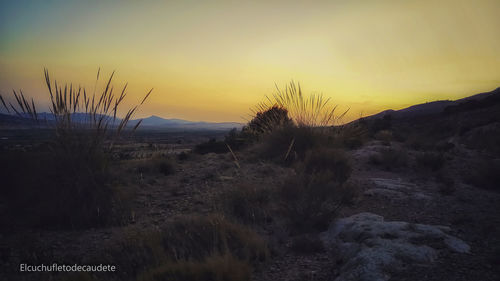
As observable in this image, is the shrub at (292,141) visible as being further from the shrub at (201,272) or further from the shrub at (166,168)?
the shrub at (201,272)

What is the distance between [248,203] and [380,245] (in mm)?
2043

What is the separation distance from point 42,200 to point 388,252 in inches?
186

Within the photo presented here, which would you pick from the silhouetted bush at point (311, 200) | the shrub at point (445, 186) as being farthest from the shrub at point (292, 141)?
the shrub at point (445, 186)

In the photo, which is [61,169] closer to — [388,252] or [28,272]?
Result: [28,272]

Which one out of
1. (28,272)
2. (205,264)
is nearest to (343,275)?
(205,264)

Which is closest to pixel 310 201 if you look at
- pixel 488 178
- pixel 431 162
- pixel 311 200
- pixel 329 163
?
pixel 311 200

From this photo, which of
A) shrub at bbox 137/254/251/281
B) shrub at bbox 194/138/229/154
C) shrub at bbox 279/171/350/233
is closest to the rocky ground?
shrub at bbox 279/171/350/233

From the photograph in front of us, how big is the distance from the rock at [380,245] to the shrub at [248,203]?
104cm

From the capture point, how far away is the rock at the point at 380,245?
2312mm

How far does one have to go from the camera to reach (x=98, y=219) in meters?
3.76

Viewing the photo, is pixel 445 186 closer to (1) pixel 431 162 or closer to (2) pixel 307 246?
(1) pixel 431 162

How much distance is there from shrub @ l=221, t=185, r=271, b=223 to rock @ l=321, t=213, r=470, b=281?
1.04m

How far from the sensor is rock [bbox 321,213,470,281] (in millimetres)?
2312

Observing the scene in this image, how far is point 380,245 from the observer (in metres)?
2.65
